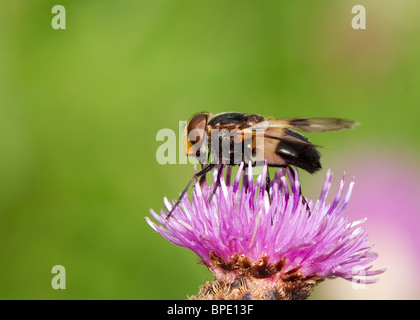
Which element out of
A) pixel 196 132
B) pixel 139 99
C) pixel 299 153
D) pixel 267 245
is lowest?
pixel 267 245

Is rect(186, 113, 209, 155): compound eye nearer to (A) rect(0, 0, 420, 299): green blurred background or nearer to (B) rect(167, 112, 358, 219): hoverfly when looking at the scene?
(B) rect(167, 112, 358, 219): hoverfly

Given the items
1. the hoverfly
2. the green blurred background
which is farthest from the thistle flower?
the green blurred background

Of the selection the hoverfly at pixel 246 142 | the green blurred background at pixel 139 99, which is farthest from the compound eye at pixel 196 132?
the green blurred background at pixel 139 99

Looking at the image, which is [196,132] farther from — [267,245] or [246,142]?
[267,245]

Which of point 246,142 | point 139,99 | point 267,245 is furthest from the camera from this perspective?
point 139,99

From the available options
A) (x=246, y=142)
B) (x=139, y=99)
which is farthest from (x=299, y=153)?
(x=139, y=99)

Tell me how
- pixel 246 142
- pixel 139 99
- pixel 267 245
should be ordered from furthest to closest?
pixel 139 99 → pixel 246 142 → pixel 267 245
